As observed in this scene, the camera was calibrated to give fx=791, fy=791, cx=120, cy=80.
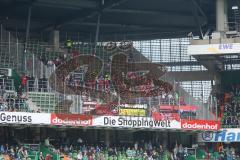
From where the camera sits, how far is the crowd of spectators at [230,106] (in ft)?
148

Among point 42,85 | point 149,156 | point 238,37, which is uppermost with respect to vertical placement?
point 238,37

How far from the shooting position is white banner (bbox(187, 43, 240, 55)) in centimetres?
4241

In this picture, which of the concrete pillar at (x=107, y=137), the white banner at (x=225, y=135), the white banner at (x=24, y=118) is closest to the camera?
the white banner at (x=24, y=118)

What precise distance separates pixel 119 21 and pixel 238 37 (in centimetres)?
1101

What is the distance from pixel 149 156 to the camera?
138ft

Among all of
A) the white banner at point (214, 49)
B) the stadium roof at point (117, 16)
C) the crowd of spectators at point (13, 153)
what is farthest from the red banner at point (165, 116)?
the crowd of spectators at point (13, 153)

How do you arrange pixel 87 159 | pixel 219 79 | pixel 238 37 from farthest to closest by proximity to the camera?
pixel 219 79 < pixel 238 37 < pixel 87 159

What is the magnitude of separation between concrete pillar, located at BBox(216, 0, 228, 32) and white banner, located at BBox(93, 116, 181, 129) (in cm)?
599

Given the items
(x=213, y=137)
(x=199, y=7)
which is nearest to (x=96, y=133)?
(x=213, y=137)

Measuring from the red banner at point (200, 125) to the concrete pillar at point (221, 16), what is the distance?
5.17 meters

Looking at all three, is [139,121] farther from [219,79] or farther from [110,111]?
[219,79]

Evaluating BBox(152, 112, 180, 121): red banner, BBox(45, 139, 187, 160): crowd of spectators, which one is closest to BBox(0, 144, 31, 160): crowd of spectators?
BBox(45, 139, 187, 160): crowd of spectators

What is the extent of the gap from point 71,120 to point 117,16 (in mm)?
12998

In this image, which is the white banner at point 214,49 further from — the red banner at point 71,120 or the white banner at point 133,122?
the red banner at point 71,120
